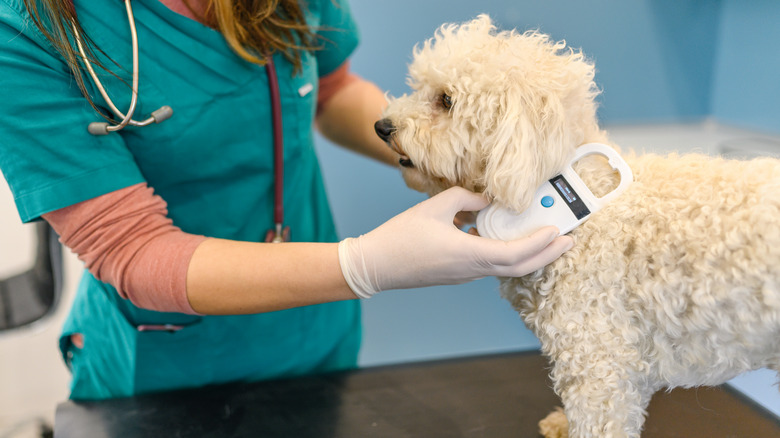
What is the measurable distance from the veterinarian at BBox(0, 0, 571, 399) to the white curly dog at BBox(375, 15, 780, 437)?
63 millimetres

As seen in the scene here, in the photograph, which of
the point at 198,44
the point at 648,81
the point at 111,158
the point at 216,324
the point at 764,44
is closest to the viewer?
the point at 111,158

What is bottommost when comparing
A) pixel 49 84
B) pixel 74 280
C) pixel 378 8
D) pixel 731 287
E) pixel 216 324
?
pixel 74 280

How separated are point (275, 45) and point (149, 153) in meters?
0.26

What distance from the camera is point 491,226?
2.46ft

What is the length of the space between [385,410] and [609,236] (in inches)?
20.1

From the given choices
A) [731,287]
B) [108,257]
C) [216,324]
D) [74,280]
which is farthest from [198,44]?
[74,280]

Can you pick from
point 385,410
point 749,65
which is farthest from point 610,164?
point 749,65

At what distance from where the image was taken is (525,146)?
0.67m

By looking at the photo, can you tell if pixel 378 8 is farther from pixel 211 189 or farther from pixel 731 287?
pixel 731 287

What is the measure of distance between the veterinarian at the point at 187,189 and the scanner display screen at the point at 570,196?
45mm

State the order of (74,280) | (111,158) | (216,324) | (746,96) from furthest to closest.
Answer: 1. (74,280)
2. (746,96)
3. (216,324)
4. (111,158)

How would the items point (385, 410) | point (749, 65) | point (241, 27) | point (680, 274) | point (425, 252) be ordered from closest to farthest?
point (680, 274)
point (425, 252)
point (241, 27)
point (385, 410)
point (749, 65)

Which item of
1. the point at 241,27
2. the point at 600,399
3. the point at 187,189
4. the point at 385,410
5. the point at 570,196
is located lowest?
the point at 385,410

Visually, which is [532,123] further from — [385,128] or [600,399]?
[600,399]
